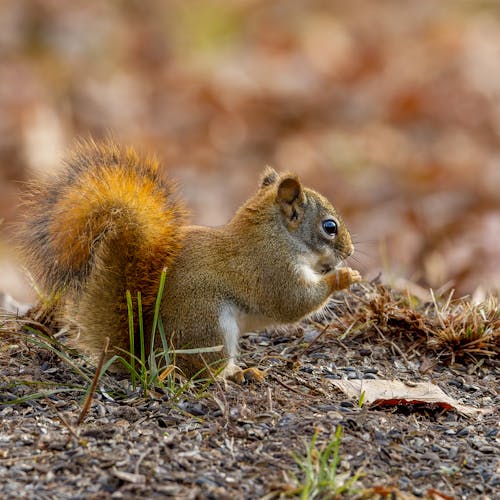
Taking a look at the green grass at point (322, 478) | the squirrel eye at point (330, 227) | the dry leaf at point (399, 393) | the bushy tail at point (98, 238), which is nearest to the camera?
the green grass at point (322, 478)

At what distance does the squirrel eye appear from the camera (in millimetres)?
4445

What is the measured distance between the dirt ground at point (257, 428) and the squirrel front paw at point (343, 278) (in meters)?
0.27

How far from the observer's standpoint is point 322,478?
287cm

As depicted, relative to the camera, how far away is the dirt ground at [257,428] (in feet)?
9.67

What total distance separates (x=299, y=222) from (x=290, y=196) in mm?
117

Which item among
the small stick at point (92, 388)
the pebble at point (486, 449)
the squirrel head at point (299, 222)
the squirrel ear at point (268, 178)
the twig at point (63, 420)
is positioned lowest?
the twig at point (63, 420)

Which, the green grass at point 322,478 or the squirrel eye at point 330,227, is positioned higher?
the squirrel eye at point 330,227

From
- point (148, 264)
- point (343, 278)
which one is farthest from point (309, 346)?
point (148, 264)

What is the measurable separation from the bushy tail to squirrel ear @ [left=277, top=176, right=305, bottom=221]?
558 mm

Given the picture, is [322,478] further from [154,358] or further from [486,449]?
[154,358]

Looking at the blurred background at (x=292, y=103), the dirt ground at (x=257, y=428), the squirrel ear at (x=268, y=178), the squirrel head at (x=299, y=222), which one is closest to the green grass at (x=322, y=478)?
the dirt ground at (x=257, y=428)

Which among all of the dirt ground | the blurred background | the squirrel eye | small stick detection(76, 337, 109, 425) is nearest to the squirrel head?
the squirrel eye

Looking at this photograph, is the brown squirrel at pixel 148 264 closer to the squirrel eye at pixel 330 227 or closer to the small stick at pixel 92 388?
the squirrel eye at pixel 330 227

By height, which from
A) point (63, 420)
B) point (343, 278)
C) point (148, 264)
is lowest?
point (63, 420)
